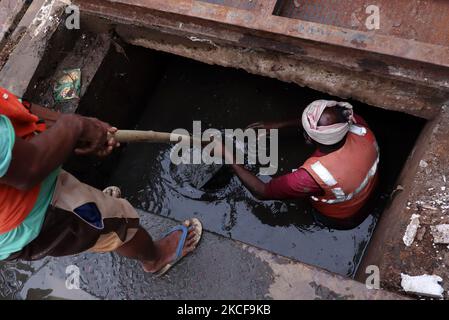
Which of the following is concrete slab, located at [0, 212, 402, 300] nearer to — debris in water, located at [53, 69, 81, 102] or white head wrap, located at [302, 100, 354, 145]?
white head wrap, located at [302, 100, 354, 145]

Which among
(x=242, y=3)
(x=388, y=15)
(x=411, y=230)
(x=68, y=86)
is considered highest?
(x=388, y=15)

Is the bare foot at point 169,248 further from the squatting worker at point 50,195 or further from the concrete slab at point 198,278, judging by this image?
the squatting worker at point 50,195

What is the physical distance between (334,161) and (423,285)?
2.88 ft

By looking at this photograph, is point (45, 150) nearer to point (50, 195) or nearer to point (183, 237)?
point (50, 195)

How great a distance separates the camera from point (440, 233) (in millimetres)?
2482

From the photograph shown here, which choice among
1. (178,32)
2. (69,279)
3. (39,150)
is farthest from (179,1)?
(69,279)

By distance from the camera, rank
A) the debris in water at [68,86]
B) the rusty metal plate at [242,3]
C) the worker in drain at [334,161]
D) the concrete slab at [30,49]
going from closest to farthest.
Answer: the worker in drain at [334,161] < the rusty metal plate at [242,3] < the concrete slab at [30,49] < the debris in water at [68,86]

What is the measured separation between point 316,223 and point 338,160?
100 cm

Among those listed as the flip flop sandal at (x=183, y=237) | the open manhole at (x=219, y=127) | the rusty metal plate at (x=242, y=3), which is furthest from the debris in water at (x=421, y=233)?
the rusty metal plate at (x=242, y=3)

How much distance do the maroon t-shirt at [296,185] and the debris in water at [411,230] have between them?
592 millimetres

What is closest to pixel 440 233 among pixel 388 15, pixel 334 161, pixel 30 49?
pixel 334 161

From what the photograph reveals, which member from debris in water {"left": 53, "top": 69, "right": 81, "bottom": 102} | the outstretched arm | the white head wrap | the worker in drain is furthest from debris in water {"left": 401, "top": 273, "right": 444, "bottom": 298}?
debris in water {"left": 53, "top": 69, "right": 81, "bottom": 102}

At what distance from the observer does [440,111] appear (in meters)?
2.82

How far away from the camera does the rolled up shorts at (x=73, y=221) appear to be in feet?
6.69
